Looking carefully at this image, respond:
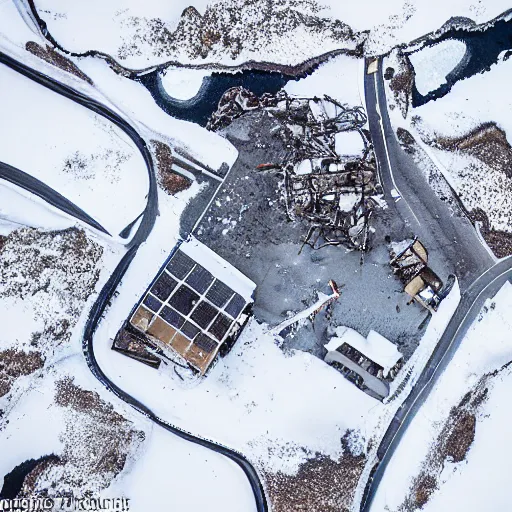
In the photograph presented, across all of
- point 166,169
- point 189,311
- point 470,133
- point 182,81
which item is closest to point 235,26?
point 182,81

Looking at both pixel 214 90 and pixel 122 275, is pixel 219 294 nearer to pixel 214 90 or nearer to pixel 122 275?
pixel 122 275

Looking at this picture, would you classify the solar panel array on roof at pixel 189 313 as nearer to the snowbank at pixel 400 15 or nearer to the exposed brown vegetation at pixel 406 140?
the exposed brown vegetation at pixel 406 140

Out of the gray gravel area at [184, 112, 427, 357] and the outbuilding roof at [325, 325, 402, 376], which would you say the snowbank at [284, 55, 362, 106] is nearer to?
the gray gravel area at [184, 112, 427, 357]

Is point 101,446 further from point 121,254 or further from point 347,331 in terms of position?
point 347,331

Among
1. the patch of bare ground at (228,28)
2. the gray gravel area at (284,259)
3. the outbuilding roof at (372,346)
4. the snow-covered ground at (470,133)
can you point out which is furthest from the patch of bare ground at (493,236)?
the patch of bare ground at (228,28)

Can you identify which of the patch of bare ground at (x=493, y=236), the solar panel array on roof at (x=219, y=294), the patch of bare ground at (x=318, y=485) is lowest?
the patch of bare ground at (x=318, y=485)

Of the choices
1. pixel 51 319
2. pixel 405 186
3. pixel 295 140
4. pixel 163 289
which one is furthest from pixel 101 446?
pixel 405 186
